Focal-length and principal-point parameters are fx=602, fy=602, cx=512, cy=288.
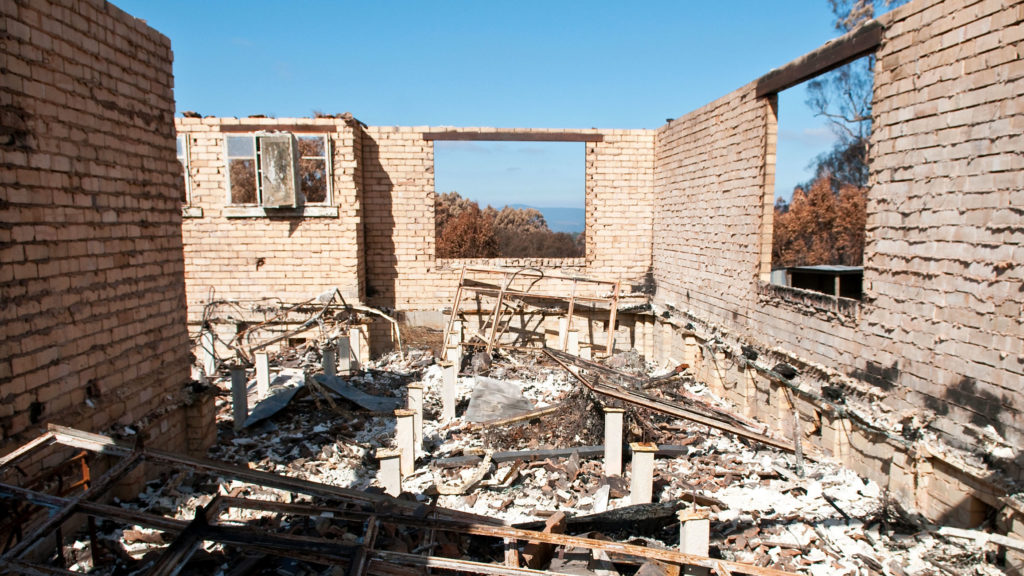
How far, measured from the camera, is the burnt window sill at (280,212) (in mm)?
10984

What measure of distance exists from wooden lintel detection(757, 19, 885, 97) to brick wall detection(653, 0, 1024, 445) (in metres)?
0.19

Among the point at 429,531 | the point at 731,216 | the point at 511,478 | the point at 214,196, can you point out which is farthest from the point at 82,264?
the point at 731,216

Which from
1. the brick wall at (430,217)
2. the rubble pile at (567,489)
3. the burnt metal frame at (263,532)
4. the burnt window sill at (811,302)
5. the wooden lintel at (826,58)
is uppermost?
the wooden lintel at (826,58)

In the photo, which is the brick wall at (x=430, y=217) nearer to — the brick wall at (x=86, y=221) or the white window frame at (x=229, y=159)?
the white window frame at (x=229, y=159)

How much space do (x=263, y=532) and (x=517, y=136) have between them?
9.46m

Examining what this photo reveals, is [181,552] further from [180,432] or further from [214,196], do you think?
[214,196]

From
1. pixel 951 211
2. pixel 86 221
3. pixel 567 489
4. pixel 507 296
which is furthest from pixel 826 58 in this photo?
pixel 86 221

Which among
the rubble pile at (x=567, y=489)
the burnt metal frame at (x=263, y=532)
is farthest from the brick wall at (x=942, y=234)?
the burnt metal frame at (x=263, y=532)

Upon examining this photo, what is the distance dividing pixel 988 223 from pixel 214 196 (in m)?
11.2

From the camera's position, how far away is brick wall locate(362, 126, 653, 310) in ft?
38.5

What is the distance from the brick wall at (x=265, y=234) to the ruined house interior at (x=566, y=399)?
2227 millimetres

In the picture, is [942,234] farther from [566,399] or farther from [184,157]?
[184,157]

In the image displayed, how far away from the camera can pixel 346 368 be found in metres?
9.95

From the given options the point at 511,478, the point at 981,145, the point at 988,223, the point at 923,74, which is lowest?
the point at 511,478
